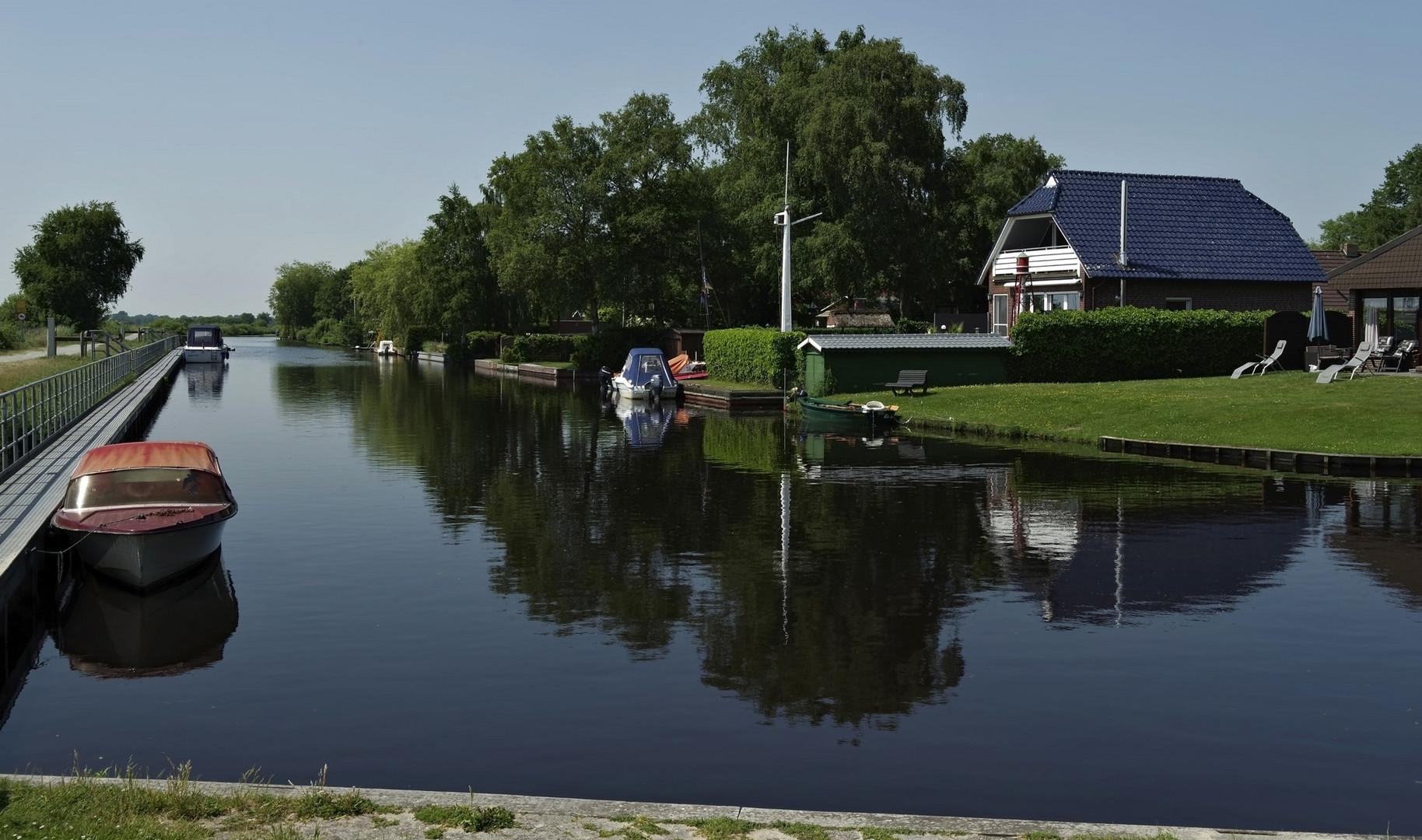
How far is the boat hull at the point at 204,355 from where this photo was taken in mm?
105500

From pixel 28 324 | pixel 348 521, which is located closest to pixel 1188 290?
pixel 348 521

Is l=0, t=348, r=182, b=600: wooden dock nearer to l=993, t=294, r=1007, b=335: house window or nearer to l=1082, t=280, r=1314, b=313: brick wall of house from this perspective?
l=993, t=294, r=1007, b=335: house window

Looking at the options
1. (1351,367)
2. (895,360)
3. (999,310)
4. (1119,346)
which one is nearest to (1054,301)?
(999,310)

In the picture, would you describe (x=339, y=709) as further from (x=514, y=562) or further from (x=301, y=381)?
(x=301, y=381)

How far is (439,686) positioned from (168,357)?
310 feet

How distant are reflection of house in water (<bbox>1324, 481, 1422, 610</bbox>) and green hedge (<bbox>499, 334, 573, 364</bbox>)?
7146cm

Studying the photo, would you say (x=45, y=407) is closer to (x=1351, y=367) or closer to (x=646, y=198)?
(x=1351, y=367)

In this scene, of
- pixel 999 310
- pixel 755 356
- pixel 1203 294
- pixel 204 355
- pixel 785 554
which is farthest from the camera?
pixel 204 355

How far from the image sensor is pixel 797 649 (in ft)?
48.8

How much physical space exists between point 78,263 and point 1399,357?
10551 centimetres

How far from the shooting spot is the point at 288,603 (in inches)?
689

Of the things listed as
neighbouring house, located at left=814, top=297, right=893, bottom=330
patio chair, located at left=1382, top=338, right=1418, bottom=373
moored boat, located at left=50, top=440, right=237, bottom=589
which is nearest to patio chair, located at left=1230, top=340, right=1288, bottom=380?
patio chair, located at left=1382, top=338, right=1418, bottom=373

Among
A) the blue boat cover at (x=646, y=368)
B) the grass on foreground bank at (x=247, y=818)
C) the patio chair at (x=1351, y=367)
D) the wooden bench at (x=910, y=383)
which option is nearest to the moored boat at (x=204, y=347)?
the blue boat cover at (x=646, y=368)

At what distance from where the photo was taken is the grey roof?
49.5m
